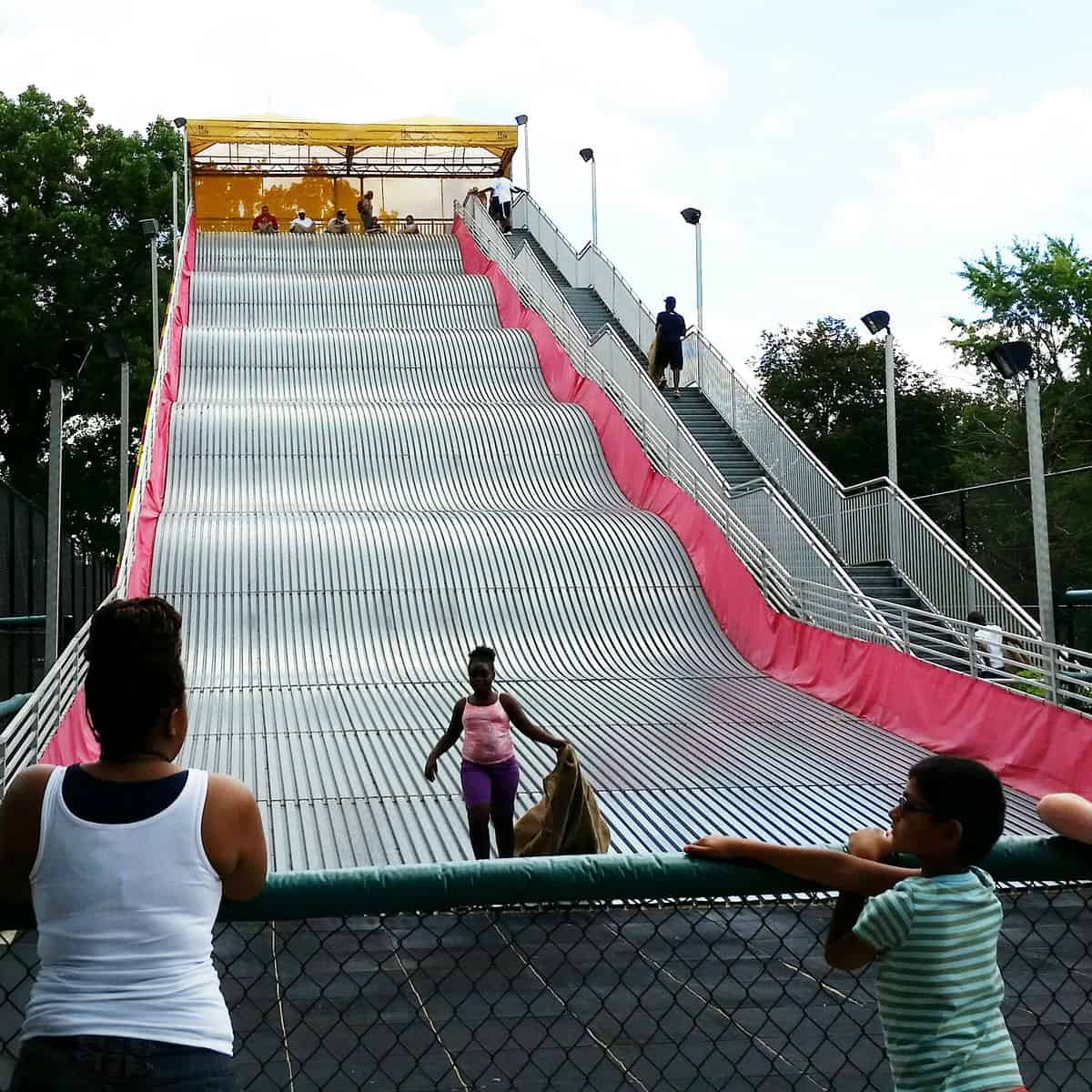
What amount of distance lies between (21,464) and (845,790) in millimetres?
39320

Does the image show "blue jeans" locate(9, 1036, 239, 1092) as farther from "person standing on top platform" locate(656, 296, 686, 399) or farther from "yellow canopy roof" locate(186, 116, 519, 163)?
"yellow canopy roof" locate(186, 116, 519, 163)

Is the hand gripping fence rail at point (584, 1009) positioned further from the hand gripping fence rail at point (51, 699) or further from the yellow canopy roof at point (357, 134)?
the yellow canopy roof at point (357, 134)

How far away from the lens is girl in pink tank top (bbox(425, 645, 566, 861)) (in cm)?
875

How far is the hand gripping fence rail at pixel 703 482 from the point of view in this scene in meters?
16.7

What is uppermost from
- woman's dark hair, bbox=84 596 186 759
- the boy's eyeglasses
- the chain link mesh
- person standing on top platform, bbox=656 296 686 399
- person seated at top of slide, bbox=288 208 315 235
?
person seated at top of slide, bbox=288 208 315 235

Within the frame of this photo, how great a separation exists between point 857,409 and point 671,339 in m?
16.7

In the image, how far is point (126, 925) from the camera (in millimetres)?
2740

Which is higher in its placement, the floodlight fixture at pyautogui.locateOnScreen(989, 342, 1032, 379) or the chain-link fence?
the floodlight fixture at pyautogui.locateOnScreen(989, 342, 1032, 379)

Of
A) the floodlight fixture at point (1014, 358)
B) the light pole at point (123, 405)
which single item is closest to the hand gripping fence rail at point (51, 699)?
the light pole at point (123, 405)

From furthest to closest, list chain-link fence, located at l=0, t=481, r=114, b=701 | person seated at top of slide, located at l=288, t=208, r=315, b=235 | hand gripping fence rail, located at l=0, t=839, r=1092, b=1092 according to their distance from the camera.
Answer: person seated at top of slide, located at l=288, t=208, r=315, b=235 < chain-link fence, located at l=0, t=481, r=114, b=701 < hand gripping fence rail, located at l=0, t=839, r=1092, b=1092

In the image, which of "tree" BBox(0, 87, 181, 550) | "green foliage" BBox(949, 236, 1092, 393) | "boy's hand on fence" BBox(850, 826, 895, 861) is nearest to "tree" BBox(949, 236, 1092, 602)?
"green foliage" BBox(949, 236, 1092, 393)

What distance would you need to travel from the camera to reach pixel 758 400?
74.7 feet

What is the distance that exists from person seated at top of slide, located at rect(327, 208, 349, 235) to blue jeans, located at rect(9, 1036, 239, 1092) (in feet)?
124

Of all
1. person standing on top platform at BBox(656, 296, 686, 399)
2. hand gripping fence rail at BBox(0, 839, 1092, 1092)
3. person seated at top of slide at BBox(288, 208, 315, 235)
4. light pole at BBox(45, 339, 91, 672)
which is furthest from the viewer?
person seated at top of slide at BBox(288, 208, 315, 235)
